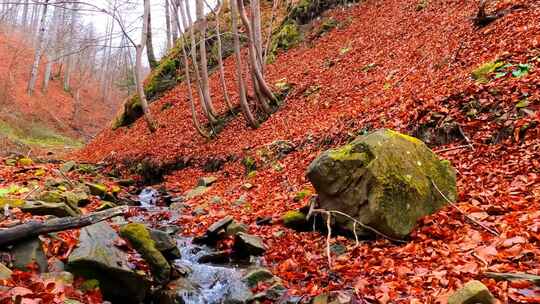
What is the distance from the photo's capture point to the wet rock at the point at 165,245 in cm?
618

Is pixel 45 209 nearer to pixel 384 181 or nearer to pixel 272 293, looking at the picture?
pixel 272 293

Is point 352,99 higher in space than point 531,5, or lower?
lower

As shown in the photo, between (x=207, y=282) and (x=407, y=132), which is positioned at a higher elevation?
(x=407, y=132)

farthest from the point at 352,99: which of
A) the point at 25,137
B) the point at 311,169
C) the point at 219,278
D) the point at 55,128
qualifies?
the point at 55,128

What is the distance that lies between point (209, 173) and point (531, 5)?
9.76 metres

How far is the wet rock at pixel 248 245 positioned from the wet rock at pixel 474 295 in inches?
Answer: 132

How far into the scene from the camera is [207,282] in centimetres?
588

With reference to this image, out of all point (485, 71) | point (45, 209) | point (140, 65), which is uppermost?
point (140, 65)

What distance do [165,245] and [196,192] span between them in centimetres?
472

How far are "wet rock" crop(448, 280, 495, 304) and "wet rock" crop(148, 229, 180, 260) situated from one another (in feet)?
13.7

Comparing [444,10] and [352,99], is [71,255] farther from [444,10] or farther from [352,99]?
[444,10]

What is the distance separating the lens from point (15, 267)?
4.42 m

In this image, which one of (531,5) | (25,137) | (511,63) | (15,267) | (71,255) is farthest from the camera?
(25,137)

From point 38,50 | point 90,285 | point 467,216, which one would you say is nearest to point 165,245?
point 90,285
